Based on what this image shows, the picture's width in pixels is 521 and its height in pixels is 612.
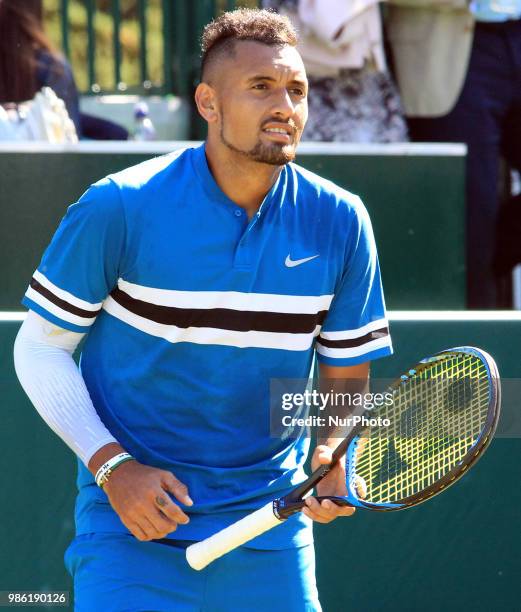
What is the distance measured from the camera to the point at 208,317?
315 cm

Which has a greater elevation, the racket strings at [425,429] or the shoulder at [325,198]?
the shoulder at [325,198]

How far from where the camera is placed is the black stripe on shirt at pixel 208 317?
3.15 m

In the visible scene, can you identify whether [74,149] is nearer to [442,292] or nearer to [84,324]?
[442,292]

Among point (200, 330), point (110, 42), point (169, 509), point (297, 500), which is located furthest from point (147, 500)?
point (110, 42)

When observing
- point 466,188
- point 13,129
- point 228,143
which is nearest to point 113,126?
point 13,129

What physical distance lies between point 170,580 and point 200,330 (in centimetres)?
57

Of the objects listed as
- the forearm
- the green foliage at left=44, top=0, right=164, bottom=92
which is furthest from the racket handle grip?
the green foliage at left=44, top=0, right=164, bottom=92

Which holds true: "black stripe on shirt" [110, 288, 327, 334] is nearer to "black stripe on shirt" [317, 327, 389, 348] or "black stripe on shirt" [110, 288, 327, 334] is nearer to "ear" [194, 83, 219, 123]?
"black stripe on shirt" [317, 327, 389, 348]

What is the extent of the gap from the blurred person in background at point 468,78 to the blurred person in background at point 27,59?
1.56m

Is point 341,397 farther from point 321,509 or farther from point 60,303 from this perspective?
point 60,303

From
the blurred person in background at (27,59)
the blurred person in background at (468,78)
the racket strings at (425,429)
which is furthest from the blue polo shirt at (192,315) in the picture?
the blurred person in background at (468,78)

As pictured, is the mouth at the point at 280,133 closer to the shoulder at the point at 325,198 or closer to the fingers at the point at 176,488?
the shoulder at the point at 325,198

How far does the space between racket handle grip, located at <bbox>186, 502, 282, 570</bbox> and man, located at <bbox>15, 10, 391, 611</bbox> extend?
0.08m

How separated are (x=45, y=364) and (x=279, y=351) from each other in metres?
0.54
